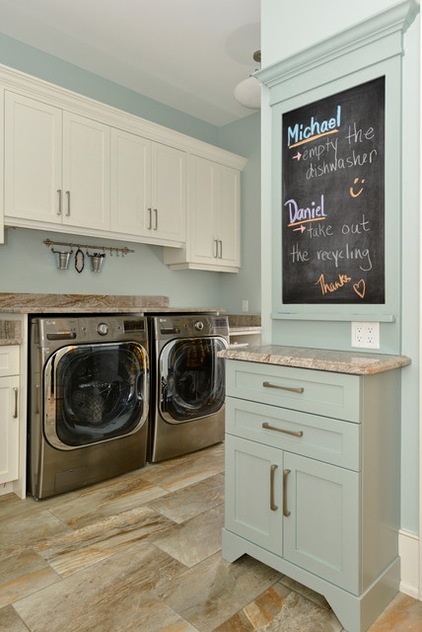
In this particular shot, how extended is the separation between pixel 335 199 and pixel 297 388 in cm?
85

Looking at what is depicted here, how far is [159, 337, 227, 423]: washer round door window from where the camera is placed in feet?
9.89

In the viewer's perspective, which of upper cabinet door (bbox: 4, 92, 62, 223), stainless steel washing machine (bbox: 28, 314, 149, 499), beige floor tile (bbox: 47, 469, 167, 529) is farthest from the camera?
upper cabinet door (bbox: 4, 92, 62, 223)

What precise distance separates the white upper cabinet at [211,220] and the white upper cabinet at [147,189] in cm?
13

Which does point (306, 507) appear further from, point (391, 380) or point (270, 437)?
point (391, 380)

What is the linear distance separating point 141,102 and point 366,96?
250 centimetres

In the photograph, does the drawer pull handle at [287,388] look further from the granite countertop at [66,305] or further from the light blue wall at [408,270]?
the granite countertop at [66,305]

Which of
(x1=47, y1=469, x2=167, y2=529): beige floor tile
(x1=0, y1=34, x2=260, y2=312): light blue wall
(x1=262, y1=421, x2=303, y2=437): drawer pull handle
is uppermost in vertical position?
(x1=0, y1=34, x2=260, y2=312): light blue wall

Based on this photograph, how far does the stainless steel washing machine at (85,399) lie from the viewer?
245cm

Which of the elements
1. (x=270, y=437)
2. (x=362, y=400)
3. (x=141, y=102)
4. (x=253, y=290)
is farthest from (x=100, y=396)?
(x=141, y=102)

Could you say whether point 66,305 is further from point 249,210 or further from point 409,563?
point 409,563

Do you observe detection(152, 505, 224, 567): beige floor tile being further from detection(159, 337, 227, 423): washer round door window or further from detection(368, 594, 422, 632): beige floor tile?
detection(159, 337, 227, 423): washer round door window

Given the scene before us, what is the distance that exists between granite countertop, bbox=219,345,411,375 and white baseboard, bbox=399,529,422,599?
67 cm

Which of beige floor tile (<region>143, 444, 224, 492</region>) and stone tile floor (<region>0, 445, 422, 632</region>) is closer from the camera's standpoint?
stone tile floor (<region>0, 445, 422, 632</region>)

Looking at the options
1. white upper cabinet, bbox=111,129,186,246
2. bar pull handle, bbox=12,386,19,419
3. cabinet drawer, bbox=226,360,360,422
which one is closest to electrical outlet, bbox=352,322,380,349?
cabinet drawer, bbox=226,360,360,422
